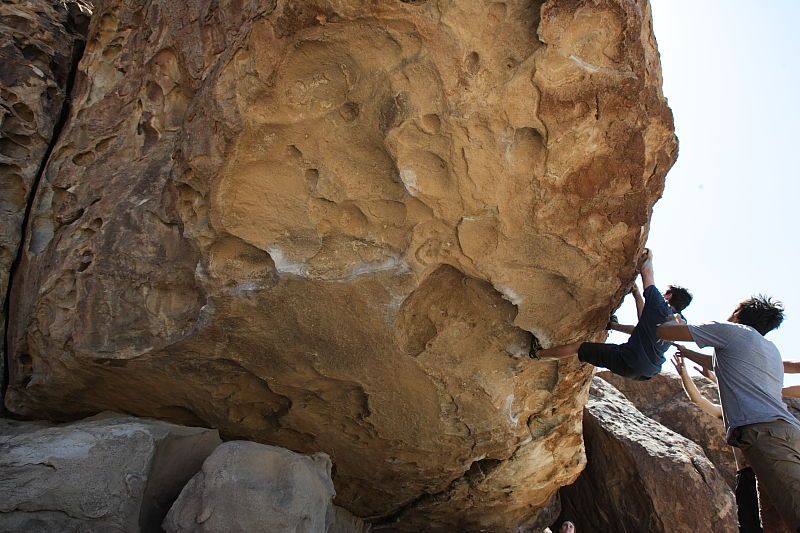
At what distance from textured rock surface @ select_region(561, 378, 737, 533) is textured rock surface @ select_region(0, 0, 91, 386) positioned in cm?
479

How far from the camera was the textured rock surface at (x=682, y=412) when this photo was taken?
22.4 ft

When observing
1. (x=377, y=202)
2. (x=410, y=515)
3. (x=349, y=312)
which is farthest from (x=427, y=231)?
(x=410, y=515)

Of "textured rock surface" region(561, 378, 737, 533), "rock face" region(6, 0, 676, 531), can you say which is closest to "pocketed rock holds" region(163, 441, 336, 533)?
"rock face" region(6, 0, 676, 531)

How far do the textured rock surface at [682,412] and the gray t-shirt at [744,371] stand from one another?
12.3 feet

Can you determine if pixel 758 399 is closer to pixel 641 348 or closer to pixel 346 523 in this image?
A: pixel 641 348

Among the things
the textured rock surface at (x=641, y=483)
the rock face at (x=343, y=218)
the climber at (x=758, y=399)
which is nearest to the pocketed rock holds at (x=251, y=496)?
the rock face at (x=343, y=218)

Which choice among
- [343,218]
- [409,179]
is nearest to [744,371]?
[409,179]

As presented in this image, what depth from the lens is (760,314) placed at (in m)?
3.64

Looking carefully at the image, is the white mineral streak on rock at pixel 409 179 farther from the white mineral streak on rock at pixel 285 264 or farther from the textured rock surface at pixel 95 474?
the textured rock surface at pixel 95 474

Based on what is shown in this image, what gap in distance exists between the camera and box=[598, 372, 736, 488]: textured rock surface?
6.84m

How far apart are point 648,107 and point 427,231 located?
124 centimetres

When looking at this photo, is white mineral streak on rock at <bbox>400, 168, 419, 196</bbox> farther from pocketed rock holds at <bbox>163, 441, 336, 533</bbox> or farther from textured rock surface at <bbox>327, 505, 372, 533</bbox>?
textured rock surface at <bbox>327, 505, 372, 533</bbox>

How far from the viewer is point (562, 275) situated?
3.57 meters

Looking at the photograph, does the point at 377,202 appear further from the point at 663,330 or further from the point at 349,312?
the point at 663,330
